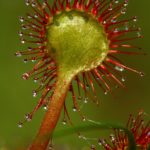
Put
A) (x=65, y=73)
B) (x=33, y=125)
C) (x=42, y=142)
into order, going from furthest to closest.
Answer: (x=33, y=125) → (x=65, y=73) → (x=42, y=142)

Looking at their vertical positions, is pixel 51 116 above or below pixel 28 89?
above

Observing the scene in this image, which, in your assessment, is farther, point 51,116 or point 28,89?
point 28,89

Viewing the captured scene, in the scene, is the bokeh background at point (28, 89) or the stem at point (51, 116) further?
the bokeh background at point (28, 89)

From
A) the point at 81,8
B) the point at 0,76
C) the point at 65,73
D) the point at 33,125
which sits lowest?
the point at 33,125

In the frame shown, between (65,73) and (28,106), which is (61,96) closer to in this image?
(65,73)

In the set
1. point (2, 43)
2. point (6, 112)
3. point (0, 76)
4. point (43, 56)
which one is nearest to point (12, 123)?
point (6, 112)
